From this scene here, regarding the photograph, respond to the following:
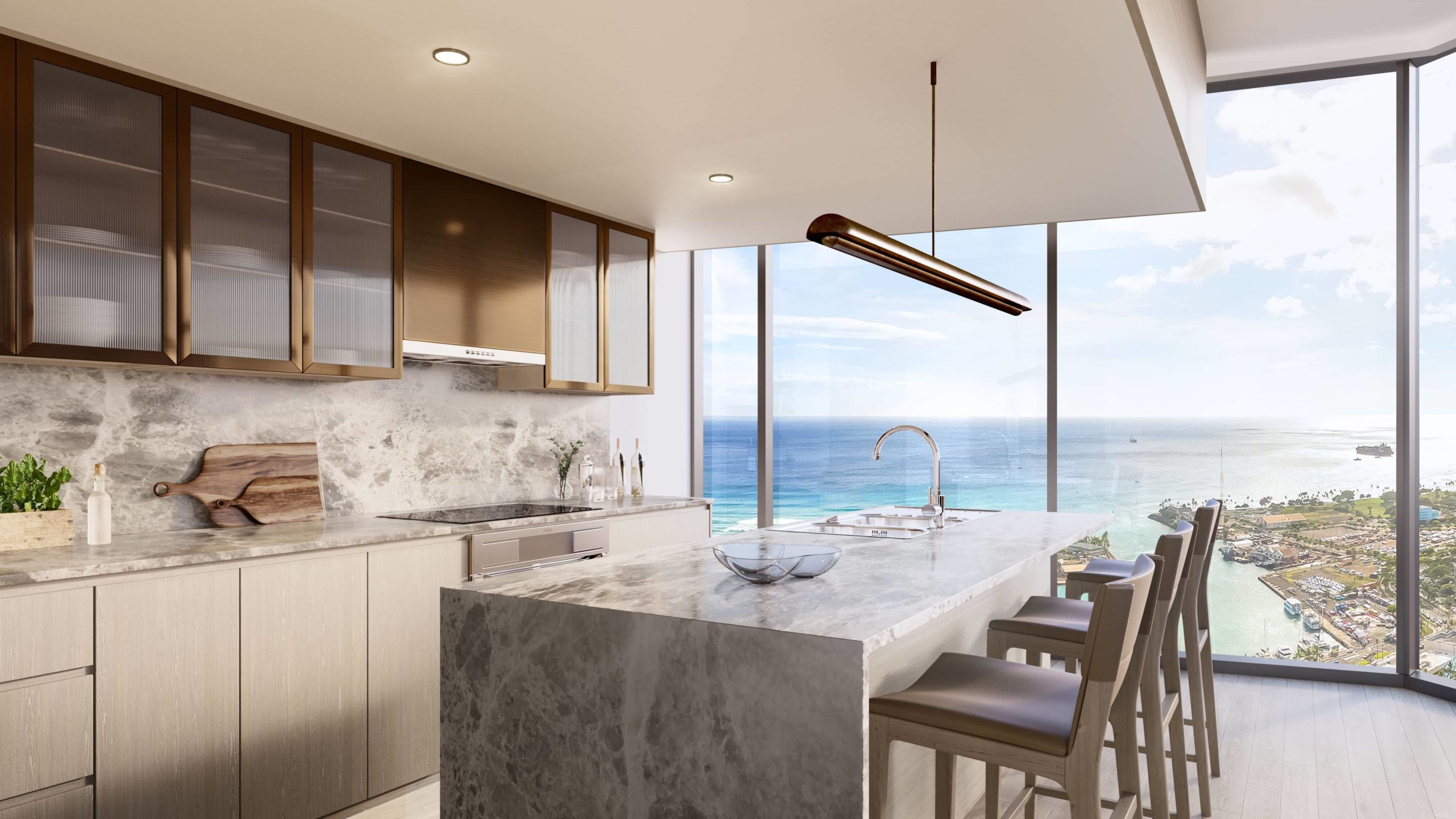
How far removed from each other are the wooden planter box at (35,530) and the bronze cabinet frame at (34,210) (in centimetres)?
45

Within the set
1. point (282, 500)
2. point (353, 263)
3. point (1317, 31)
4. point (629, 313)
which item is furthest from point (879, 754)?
point (1317, 31)

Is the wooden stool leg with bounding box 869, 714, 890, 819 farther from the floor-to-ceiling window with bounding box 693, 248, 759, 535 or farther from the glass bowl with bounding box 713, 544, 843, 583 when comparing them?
the floor-to-ceiling window with bounding box 693, 248, 759, 535

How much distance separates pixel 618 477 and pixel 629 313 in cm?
92

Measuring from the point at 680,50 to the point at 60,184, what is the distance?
177cm

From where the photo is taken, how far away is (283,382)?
11.4 ft

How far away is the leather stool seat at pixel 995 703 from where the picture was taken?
1.74 meters

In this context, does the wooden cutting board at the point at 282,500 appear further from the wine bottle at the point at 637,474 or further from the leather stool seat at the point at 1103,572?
the leather stool seat at the point at 1103,572

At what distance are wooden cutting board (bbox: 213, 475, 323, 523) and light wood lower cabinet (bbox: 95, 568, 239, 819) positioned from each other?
69cm

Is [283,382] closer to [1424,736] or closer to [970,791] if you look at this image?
[970,791]

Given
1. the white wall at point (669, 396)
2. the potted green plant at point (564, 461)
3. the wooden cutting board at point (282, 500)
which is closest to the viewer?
the wooden cutting board at point (282, 500)

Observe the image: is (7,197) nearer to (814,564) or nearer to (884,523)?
(814,564)

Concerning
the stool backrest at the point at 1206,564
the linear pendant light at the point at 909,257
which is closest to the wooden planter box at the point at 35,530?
the linear pendant light at the point at 909,257

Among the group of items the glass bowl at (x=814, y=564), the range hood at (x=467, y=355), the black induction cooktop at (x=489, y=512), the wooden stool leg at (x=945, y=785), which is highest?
the range hood at (x=467, y=355)

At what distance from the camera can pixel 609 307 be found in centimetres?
468
